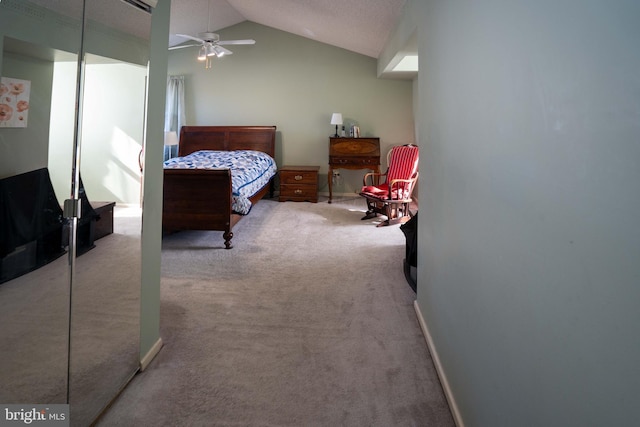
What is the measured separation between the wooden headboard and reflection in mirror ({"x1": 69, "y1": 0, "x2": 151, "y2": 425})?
15.7 ft

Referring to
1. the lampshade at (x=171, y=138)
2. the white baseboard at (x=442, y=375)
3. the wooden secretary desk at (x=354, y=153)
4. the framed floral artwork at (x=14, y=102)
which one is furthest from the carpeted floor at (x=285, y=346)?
the lampshade at (x=171, y=138)

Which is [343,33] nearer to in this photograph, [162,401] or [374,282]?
[374,282]

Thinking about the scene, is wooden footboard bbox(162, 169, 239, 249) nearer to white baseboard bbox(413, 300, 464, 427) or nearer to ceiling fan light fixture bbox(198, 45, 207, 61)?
ceiling fan light fixture bbox(198, 45, 207, 61)

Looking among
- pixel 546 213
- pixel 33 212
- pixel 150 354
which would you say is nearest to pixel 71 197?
pixel 33 212

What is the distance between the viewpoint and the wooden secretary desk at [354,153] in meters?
5.95

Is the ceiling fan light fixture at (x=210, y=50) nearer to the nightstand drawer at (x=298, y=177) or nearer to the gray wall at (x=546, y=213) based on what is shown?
the nightstand drawer at (x=298, y=177)

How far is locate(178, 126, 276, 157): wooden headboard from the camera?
631 cm

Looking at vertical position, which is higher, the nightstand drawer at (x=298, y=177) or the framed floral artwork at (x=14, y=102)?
the nightstand drawer at (x=298, y=177)

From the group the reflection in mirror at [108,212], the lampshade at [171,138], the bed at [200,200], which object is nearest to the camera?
the reflection in mirror at [108,212]

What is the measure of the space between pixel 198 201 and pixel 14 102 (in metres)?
2.58

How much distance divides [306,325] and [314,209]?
345 cm

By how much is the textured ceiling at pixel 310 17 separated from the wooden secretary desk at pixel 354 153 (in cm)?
141

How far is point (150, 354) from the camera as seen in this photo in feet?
5.66

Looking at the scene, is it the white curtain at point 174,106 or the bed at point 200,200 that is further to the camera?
the white curtain at point 174,106
